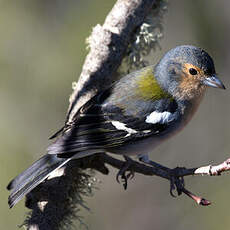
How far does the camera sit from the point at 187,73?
4059 mm

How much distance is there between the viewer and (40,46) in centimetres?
530

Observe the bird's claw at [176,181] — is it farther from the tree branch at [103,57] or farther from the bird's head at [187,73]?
the bird's head at [187,73]

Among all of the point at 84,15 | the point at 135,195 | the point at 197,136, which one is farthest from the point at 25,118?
the point at 197,136

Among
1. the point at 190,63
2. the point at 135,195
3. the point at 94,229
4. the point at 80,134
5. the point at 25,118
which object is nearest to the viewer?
the point at 80,134

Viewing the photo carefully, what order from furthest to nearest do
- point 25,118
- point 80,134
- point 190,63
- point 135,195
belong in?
point 135,195 → point 25,118 → point 190,63 → point 80,134

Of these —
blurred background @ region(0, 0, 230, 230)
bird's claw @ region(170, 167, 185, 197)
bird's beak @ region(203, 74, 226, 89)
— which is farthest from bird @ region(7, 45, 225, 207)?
blurred background @ region(0, 0, 230, 230)

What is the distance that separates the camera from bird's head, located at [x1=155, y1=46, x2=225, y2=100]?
3.94 metres

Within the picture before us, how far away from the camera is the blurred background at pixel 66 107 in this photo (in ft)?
16.1

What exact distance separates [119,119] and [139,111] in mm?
176

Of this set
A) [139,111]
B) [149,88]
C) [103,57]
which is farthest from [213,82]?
[103,57]

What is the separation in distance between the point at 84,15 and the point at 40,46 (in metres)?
0.62

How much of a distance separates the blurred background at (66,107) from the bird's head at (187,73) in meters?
1.32

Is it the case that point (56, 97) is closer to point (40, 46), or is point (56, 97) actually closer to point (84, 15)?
point (40, 46)

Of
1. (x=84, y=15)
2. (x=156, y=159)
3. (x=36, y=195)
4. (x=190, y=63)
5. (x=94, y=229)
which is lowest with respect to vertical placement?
(x=94, y=229)
